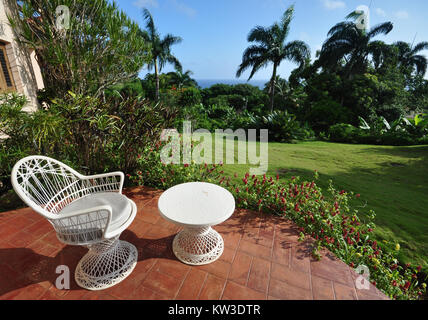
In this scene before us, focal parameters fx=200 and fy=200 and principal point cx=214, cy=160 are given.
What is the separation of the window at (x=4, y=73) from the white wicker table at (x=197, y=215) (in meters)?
5.53

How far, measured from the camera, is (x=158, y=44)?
18141 mm

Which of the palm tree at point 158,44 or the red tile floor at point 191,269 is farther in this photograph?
Result: the palm tree at point 158,44

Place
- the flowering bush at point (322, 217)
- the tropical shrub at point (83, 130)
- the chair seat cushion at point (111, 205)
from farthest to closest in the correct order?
the tropical shrub at point (83, 130), the flowering bush at point (322, 217), the chair seat cushion at point (111, 205)

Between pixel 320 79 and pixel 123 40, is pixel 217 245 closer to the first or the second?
pixel 123 40

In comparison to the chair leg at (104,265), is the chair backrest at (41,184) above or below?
above

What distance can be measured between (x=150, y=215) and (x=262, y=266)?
1899 millimetres

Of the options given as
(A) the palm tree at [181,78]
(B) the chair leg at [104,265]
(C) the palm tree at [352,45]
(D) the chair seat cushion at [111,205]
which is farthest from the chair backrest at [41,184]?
(A) the palm tree at [181,78]

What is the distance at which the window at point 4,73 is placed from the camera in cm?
488

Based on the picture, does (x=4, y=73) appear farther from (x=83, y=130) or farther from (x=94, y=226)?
(x=94, y=226)

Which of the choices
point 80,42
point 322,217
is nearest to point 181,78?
point 80,42

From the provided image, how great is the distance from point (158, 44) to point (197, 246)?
20006 millimetres

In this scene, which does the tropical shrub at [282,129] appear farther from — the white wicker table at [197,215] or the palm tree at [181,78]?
the palm tree at [181,78]

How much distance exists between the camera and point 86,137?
365 cm
